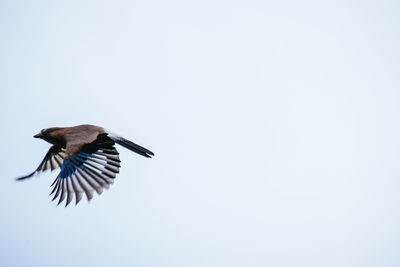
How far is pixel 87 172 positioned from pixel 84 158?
35 centimetres

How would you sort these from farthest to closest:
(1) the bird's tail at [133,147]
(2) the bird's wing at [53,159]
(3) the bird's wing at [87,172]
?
1. (2) the bird's wing at [53,159]
2. (1) the bird's tail at [133,147]
3. (3) the bird's wing at [87,172]

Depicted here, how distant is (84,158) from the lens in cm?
Result: 793

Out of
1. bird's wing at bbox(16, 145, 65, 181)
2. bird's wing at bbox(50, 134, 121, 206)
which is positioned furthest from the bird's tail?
bird's wing at bbox(16, 145, 65, 181)

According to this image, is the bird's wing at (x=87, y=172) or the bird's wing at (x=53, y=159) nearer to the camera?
the bird's wing at (x=87, y=172)

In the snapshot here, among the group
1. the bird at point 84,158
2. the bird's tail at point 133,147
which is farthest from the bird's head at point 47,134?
the bird's tail at point 133,147

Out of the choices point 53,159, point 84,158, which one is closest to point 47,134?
point 53,159

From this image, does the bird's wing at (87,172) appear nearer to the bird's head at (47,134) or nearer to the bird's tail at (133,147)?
the bird's tail at (133,147)

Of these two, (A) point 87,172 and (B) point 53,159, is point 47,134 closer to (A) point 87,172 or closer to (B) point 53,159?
(B) point 53,159

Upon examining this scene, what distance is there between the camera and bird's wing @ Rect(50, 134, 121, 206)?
7.38 m

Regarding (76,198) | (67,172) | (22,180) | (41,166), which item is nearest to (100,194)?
(76,198)

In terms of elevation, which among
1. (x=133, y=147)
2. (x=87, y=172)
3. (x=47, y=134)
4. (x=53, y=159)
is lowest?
(x=87, y=172)

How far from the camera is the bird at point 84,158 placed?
742cm

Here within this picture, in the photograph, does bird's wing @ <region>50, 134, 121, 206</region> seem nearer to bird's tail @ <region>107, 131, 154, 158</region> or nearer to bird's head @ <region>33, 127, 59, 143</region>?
bird's tail @ <region>107, 131, 154, 158</region>

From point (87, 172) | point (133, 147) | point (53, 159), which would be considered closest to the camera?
point (87, 172)
